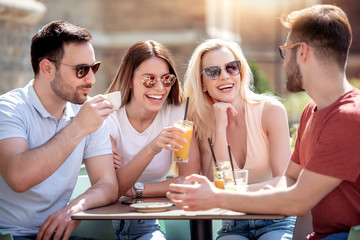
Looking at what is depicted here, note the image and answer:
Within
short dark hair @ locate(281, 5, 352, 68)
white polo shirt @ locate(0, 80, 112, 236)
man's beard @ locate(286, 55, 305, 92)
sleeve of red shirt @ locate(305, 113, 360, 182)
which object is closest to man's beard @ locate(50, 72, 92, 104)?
white polo shirt @ locate(0, 80, 112, 236)

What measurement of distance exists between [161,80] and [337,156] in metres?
1.63

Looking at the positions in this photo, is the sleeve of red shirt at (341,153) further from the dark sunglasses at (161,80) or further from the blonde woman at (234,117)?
the dark sunglasses at (161,80)

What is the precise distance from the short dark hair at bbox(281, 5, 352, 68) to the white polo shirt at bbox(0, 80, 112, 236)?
1.46 metres

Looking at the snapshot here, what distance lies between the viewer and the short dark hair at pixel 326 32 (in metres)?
2.64

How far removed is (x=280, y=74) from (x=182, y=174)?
1631cm

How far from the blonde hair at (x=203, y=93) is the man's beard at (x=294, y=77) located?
107 centimetres

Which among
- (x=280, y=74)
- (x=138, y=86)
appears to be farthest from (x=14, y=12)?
(x=280, y=74)

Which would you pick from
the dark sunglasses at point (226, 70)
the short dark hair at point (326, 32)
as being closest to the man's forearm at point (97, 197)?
the dark sunglasses at point (226, 70)

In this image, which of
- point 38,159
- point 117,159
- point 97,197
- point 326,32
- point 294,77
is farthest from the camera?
point 117,159

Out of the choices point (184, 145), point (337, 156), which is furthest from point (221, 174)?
point (337, 156)

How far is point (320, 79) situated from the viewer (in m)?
2.68

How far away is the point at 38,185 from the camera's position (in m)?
3.14

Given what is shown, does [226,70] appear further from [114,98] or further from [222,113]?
[114,98]

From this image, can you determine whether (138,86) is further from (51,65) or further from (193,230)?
(193,230)
